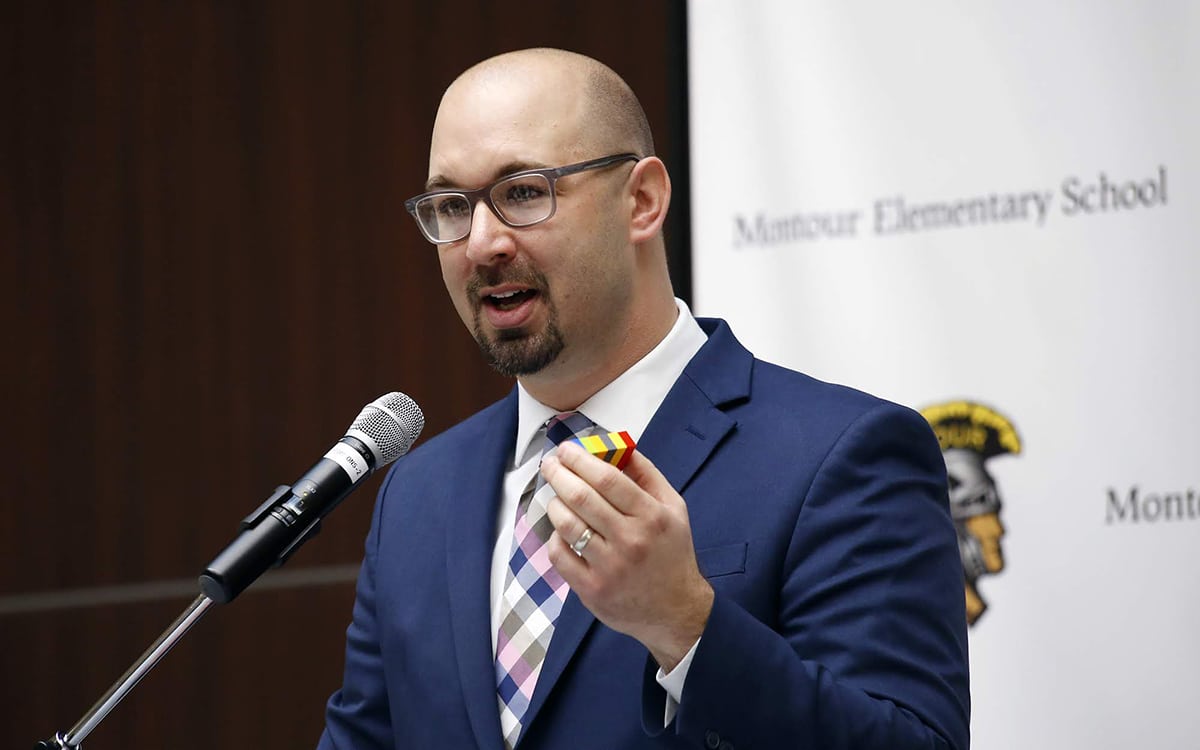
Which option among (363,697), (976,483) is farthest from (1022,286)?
(363,697)

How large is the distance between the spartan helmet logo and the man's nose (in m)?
1.22

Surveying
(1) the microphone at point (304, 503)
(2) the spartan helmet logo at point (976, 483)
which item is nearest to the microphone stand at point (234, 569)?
(1) the microphone at point (304, 503)

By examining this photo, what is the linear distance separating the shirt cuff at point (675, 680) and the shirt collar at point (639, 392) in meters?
0.45

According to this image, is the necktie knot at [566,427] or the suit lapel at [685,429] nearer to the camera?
the suit lapel at [685,429]

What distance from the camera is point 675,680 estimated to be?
1418 mm

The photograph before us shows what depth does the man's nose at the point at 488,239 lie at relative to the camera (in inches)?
69.2

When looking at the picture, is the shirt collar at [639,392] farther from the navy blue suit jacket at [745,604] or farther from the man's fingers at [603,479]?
the man's fingers at [603,479]

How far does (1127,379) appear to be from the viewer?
2.58m

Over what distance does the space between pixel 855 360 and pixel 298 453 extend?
4.17ft

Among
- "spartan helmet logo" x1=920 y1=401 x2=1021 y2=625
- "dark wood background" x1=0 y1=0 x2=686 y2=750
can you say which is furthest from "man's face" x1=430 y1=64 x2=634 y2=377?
"dark wood background" x1=0 y1=0 x2=686 y2=750

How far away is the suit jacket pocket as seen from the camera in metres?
1.64

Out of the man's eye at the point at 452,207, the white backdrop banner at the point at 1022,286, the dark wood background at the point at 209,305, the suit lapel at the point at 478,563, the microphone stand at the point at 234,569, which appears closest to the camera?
the microphone stand at the point at 234,569

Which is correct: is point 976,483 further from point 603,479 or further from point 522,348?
point 603,479

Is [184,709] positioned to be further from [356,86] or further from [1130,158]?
[1130,158]
